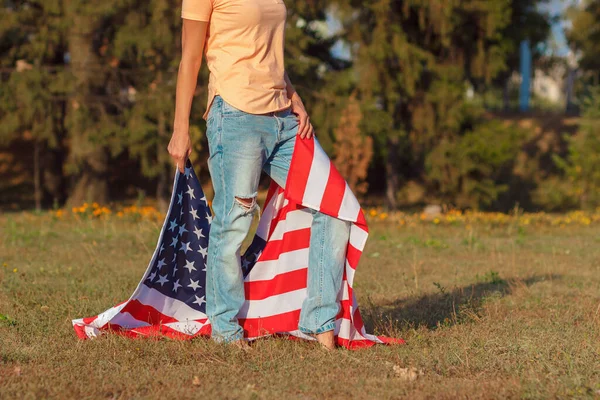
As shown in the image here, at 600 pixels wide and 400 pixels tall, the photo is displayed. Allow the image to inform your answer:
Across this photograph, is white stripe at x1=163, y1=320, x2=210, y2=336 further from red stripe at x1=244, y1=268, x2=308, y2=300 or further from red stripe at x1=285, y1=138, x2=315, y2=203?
red stripe at x1=285, y1=138, x2=315, y2=203

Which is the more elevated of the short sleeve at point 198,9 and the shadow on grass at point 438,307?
the short sleeve at point 198,9

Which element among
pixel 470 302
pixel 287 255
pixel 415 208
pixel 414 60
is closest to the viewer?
pixel 287 255

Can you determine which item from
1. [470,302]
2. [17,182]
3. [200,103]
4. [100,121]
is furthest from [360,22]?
[470,302]

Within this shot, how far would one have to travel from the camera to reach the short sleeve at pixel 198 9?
3973 millimetres

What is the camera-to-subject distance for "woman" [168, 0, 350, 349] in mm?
4004

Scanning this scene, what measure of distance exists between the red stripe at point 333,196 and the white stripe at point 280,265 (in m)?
0.36

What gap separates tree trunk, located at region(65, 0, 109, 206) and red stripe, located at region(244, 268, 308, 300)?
39.5 ft

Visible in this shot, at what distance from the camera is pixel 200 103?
53.1 ft

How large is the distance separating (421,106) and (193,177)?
16.3 metres

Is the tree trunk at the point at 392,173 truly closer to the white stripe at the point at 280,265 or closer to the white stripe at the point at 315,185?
the white stripe at the point at 280,265

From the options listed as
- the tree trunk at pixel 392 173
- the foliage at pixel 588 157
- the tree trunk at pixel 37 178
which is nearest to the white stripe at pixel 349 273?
the tree trunk at pixel 37 178

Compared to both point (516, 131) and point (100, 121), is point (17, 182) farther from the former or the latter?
point (516, 131)

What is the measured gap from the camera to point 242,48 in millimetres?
4004

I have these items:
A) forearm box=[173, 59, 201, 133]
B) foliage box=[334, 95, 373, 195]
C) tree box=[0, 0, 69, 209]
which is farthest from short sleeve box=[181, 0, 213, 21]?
foliage box=[334, 95, 373, 195]
